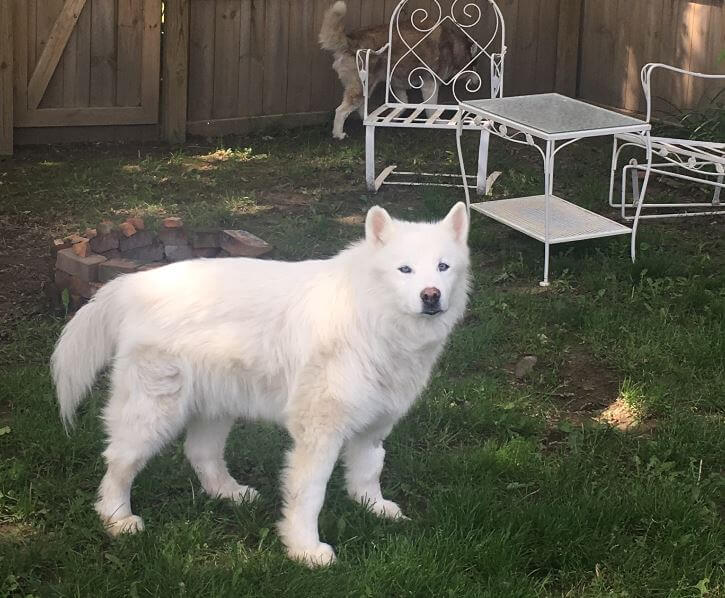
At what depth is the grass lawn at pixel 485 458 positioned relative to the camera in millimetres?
3260

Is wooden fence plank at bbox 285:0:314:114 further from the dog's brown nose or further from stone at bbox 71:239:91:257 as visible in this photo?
the dog's brown nose

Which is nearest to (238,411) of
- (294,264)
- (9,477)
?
(294,264)

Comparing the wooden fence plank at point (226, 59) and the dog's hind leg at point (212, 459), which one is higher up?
the wooden fence plank at point (226, 59)

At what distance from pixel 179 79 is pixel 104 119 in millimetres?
724

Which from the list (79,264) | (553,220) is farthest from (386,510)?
(553,220)

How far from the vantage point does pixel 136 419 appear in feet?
11.0

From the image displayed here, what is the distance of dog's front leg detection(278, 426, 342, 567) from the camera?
327 cm

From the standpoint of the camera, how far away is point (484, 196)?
7691 mm

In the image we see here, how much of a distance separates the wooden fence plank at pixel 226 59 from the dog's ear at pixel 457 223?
6.26 m

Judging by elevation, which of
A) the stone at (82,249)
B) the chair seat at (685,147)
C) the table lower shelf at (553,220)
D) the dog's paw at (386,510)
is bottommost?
the dog's paw at (386,510)

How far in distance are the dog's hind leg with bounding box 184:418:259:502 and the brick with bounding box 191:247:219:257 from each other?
6.69ft

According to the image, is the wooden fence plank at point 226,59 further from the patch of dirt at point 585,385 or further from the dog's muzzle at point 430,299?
the dog's muzzle at point 430,299

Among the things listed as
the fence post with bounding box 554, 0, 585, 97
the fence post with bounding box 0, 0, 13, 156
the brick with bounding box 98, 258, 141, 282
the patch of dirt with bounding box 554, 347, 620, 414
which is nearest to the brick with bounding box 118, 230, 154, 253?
the brick with bounding box 98, 258, 141, 282

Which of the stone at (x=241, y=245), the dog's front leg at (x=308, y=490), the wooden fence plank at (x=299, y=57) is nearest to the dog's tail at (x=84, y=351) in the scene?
the dog's front leg at (x=308, y=490)
